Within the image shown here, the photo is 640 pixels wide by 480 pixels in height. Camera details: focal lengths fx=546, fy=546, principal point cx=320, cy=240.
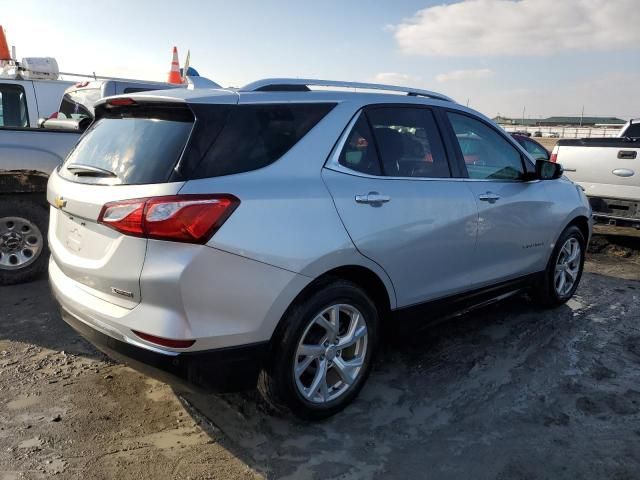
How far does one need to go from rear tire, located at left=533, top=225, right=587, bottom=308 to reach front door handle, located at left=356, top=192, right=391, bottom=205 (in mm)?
2328

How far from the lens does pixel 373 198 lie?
3.06 meters

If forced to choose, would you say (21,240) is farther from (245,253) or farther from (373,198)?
(373,198)

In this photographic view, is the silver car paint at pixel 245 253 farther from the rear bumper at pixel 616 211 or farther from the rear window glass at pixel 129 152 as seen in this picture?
the rear bumper at pixel 616 211

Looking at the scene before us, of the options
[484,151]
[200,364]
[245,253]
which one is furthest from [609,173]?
[200,364]

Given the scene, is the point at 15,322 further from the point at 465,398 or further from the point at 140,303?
the point at 465,398

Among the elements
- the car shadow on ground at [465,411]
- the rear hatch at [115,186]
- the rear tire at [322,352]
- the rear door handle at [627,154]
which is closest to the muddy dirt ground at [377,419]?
the car shadow on ground at [465,411]

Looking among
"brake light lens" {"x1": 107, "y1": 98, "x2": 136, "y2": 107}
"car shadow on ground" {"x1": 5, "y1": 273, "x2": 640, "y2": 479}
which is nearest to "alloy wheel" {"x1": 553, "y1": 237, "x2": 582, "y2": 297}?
"car shadow on ground" {"x1": 5, "y1": 273, "x2": 640, "y2": 479}

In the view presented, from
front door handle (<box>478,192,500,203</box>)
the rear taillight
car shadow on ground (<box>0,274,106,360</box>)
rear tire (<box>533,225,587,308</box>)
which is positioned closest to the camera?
the rear taillight

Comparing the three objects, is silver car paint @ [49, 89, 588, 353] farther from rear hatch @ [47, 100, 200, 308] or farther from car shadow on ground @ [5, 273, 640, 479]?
car shadow on ground @ [5, 273, 640, 479]

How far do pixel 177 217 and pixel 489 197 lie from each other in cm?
238

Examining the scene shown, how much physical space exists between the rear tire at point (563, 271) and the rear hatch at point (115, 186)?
139 inches

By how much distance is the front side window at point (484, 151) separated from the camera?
3.91 m

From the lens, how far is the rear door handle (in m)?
6.54

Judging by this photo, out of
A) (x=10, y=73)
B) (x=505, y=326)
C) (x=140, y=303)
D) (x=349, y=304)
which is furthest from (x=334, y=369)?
(x=10, y=73)
